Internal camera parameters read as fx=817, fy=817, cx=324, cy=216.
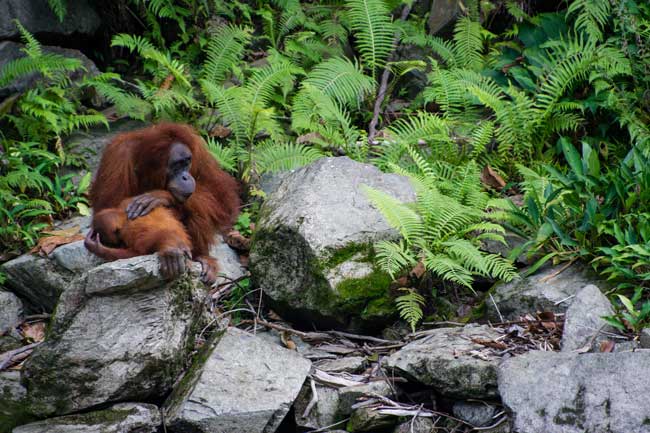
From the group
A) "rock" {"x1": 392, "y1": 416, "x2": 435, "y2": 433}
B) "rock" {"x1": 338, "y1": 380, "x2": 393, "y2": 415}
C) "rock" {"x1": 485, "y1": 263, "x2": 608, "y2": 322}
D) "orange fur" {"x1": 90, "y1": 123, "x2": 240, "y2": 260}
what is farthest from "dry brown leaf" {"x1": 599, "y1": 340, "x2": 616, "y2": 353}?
"orange fur" {"x1": 90, "y1": 123, "x2": 240, "y2": 260}

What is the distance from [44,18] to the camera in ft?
26.2

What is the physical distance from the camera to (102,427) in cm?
429

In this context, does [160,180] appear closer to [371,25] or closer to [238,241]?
[238,241]

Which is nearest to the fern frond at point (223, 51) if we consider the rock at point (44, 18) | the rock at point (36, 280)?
the rock at point (44, 18)

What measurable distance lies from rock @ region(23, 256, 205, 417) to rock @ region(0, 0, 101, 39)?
4136mm

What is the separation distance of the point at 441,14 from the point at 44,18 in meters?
3.98

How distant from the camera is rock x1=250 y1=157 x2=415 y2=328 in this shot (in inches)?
197

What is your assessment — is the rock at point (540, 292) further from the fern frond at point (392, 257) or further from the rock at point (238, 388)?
the rock at point (238, 388)

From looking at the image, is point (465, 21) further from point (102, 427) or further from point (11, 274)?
point (102, 427)

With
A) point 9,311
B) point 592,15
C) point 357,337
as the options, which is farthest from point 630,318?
point 9,311

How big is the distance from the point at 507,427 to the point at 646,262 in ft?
4.47

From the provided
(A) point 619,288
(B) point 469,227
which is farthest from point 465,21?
(A) point 619,288

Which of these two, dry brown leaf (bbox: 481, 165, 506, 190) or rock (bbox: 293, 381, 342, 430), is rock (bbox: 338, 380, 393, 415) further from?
dry brown leaf (bbox: 481, 165, 506, 190)

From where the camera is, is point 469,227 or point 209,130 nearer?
point 469,227
